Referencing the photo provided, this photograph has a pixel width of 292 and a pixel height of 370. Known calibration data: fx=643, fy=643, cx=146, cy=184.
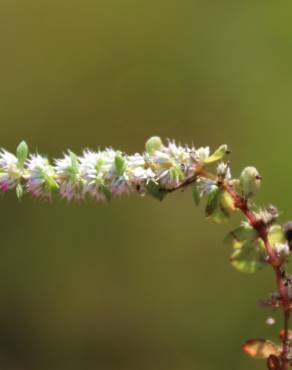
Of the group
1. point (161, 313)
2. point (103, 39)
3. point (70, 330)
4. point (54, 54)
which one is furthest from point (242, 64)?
point (70, 330)

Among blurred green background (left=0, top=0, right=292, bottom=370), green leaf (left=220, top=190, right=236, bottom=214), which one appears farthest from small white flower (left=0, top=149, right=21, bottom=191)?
blurred green background (left=0, top=0, right=292, bottom=370)

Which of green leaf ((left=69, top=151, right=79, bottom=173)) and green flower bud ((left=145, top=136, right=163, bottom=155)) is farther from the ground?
green flower bud ((left=145, top=136, right=163, bottom=155))

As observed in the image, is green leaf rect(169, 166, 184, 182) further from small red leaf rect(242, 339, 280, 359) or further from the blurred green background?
the blurred green background

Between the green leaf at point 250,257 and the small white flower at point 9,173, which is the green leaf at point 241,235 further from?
the small white flower at point 9,173

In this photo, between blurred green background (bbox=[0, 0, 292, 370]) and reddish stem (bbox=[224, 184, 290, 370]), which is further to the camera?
blurred green background (bbox=[0, 0, 292, 370])

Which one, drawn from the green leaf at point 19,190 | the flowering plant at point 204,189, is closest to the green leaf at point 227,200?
the flowering plant at point 204,189

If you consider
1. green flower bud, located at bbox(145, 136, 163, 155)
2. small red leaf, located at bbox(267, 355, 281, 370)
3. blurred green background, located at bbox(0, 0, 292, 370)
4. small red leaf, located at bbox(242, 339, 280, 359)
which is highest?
blurred green background, located at bbox(0, 0, 292, 370)
